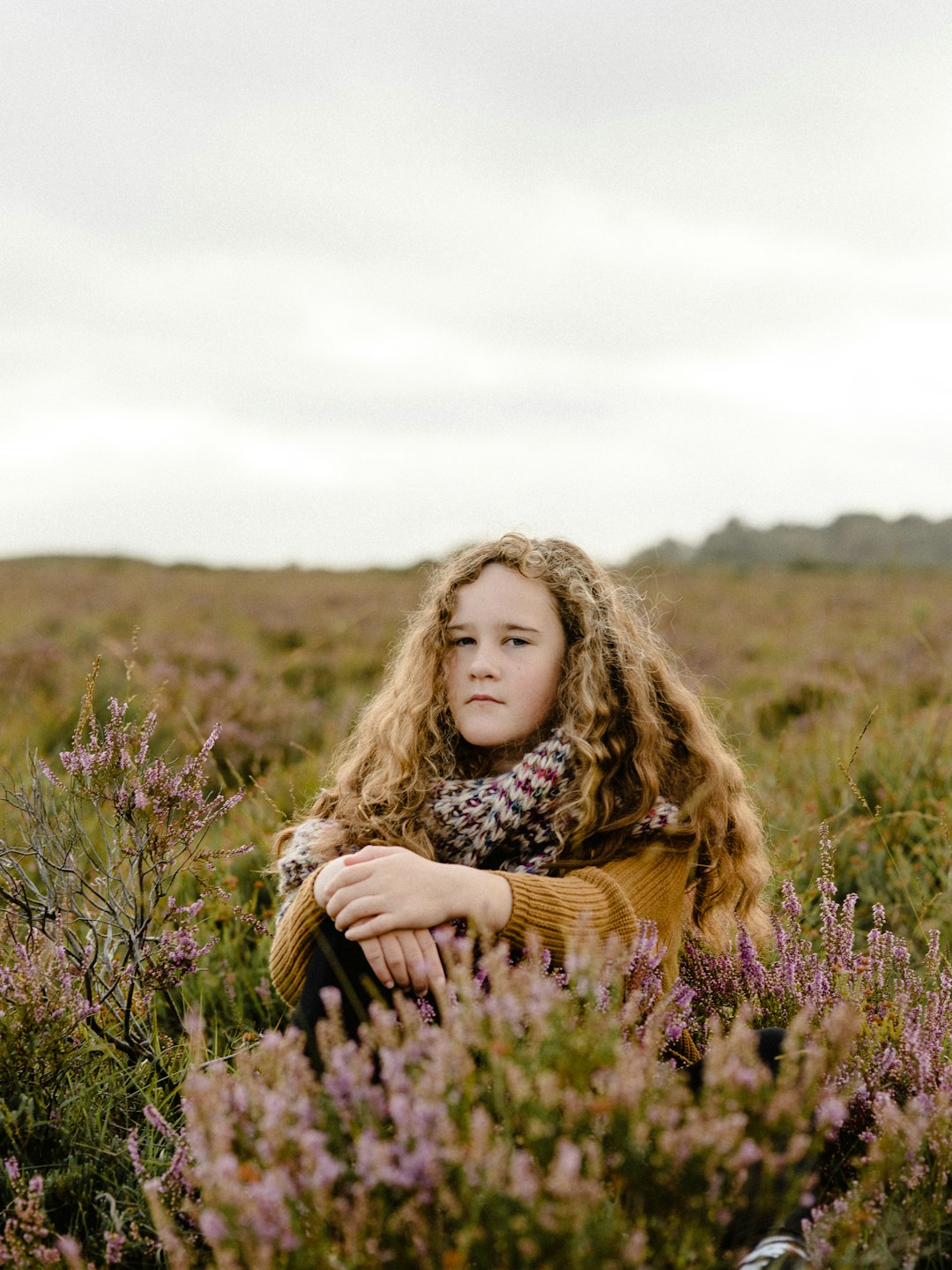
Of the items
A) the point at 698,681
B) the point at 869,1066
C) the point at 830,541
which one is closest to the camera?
the point at 869,1066

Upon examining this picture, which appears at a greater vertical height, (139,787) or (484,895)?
(139,787)

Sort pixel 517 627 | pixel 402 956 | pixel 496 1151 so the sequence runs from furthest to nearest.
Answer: pixel 517 627
pixel 402 956
pixel 496 1151

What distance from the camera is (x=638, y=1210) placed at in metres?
1.34

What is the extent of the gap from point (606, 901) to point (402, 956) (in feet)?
1.64

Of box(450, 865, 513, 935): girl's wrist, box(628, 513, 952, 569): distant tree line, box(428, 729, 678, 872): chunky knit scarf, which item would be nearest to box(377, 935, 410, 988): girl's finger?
box(450, 865, 513, 935): girl's wrist

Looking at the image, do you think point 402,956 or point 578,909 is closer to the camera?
point 402,956

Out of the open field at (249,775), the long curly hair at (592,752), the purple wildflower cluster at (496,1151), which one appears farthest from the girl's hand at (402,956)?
the purple wildflower cluster at (496,1151)

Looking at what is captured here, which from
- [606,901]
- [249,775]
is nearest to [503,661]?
[606,901]

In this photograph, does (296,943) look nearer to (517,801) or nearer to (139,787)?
(139,787)

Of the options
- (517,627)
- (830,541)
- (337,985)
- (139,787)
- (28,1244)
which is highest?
(830,541)

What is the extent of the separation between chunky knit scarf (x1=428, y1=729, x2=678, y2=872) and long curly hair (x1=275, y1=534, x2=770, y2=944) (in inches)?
1.5

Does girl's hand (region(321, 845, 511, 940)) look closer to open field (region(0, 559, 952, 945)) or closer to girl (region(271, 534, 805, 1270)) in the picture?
girl (region(271, 534, 805, 1270))

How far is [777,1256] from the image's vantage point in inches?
65.2

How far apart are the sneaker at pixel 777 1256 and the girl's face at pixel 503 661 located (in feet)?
4.54
